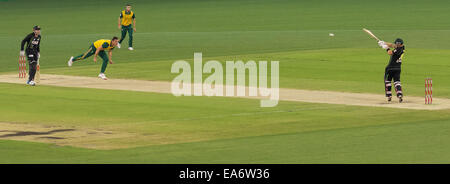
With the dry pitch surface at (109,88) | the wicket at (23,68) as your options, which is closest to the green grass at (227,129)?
the dry pitch surface at (109,88)

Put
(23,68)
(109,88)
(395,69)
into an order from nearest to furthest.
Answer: (395,69) < (109,88) < (23,68)

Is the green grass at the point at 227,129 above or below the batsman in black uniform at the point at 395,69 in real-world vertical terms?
below

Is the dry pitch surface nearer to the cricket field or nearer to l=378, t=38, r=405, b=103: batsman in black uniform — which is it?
the cricket field

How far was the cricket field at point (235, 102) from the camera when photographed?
2284cm

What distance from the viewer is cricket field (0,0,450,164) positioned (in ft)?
74.9

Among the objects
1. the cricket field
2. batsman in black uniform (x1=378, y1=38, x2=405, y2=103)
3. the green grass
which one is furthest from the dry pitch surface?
Result: the green grass

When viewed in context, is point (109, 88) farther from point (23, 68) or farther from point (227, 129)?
point (227, 129)

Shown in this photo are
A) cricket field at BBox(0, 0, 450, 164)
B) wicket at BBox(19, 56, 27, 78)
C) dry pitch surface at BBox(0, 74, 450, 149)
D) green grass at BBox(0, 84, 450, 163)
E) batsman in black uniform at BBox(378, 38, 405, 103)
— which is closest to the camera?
green grass at BBox(0, 84, 450, 163)

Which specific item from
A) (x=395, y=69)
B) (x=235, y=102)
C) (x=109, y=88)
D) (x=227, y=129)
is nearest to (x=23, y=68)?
(x=109, y=88)

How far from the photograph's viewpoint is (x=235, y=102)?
32844 mm

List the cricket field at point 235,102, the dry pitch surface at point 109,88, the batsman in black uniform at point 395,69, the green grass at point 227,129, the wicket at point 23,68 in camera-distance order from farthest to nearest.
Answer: the wicket at point 23,68, the batsman in black uniform at point 395,69, the dry pitch surface at point 109,88, the cricket field at point 235,102, the green grass at point 227,129

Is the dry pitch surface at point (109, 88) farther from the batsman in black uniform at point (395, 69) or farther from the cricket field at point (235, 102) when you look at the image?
the batsman in black uniform at point (395, 69)
